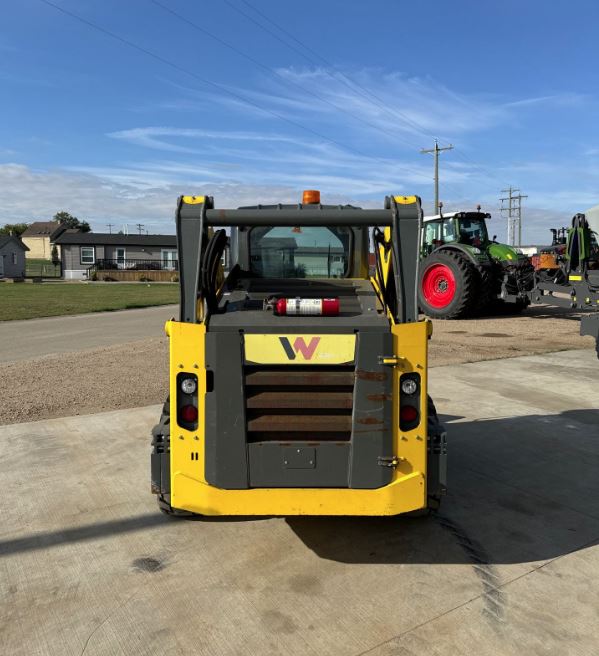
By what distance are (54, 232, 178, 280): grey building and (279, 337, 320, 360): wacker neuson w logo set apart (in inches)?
1900

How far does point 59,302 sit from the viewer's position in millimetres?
22328

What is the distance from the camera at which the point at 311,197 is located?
437 cm

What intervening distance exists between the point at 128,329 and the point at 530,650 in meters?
12.9

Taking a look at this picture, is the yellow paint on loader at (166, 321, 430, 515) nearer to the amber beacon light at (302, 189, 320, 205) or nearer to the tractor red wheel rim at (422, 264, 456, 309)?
the amber beacon light at (302, 189, 320, 205)

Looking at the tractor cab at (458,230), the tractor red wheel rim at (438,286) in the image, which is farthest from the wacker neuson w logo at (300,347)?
the tractor cab at (458,230)

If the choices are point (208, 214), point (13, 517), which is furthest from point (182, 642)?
point (208, 214)

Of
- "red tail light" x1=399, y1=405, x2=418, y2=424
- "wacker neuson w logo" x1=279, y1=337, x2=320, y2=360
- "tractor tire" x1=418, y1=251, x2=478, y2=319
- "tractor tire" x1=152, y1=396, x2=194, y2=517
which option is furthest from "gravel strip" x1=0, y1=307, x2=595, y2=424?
"red tail light" x1=399, y1=405, x2=418, y2=424

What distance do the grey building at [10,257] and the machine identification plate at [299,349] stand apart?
4733cm

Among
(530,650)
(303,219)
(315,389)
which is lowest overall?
(530,650)

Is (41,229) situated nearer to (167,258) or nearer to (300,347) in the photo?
(167,258)

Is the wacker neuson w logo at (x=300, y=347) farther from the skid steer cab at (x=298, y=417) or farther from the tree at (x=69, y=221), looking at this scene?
the tree at (x=69, y=221)

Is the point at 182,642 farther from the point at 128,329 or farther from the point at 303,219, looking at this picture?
the point at 128,329

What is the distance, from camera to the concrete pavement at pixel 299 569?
8.84 feet

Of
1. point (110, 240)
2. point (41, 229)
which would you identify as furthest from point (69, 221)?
point (110, 240)
